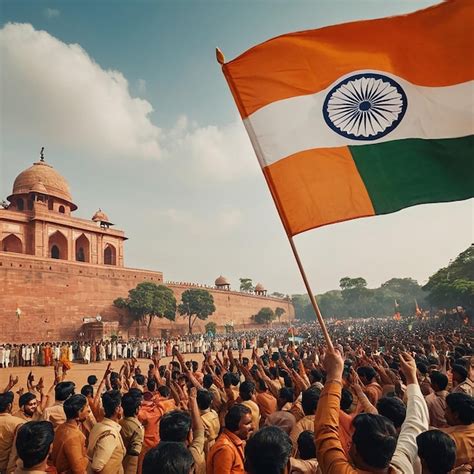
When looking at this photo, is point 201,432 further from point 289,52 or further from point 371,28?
point 371,28

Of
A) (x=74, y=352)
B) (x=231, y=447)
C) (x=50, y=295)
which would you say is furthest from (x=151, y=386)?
(x=50, y=295)

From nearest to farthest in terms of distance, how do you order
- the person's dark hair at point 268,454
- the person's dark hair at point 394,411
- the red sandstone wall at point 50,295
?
the person's dark hair at point 268,454 → the person's dark hair at point 394,411 → the red sandstone wall at point 50,295

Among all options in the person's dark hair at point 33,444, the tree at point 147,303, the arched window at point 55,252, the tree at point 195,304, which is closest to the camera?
the person's dark hair at point 33,444

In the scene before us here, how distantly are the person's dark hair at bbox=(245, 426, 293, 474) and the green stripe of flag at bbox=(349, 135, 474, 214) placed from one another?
7.42 ft

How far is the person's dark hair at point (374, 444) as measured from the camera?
1.53 meters

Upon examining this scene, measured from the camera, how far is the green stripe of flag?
3270 millimetres

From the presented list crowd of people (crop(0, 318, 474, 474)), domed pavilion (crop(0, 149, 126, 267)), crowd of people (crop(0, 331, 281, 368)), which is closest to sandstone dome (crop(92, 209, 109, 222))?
domed pavilion (crop(0, 149, 126, 267))

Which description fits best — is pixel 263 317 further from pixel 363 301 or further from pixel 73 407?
pixel 73 407

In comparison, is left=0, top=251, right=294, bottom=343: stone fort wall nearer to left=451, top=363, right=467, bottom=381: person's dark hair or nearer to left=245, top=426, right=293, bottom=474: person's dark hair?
left=451, top=363, right=467, bottom=381: person's dark hair

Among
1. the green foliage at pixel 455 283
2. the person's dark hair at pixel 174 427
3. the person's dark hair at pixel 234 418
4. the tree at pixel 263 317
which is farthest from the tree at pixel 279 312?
the person's dark hair at pixel 174 427

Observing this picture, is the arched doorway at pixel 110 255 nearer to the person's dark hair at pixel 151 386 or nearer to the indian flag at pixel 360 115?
the person's dark hair at pixel 151 386

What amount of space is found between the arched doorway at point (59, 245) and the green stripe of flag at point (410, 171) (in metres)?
32.6

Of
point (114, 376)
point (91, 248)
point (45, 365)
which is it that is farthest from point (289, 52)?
point (91, 248)

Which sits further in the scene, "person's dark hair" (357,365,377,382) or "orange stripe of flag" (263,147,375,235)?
"person's dark hair" (357,365,377,382)
